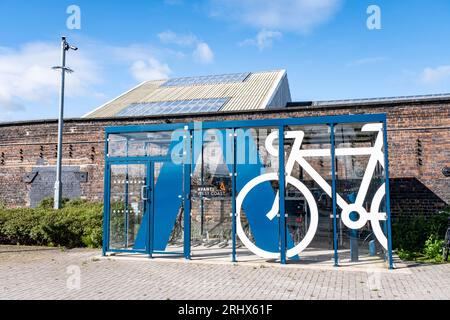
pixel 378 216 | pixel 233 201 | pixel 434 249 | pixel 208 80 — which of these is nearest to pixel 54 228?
pixel 233 201

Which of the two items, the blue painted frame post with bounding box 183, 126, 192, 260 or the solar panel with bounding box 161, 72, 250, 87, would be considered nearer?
the blue painted frame post with bounding box 183, 126, 192, 260

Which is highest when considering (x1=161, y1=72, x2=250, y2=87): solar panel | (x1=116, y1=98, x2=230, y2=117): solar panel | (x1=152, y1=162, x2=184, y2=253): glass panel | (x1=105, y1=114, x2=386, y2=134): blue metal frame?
(x1=161, y1=72, x2=250, y2=87): solar panel

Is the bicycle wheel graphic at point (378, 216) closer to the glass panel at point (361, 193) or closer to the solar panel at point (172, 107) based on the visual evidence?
the glass panel at point (361, 193)

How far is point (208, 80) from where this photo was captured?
861 inches

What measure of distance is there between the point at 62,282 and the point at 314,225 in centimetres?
488

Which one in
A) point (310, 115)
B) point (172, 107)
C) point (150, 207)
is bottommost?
point (150, 207)

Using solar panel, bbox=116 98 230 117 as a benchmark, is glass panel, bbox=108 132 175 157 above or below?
below

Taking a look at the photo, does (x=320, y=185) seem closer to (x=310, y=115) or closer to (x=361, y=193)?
(x=361, y=193)

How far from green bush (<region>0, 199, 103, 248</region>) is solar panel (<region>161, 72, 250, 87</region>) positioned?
11.6 meters

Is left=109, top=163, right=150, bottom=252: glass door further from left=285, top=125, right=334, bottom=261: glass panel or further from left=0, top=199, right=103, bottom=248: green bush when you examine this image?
left=285, top=125, right=334, bottom=261: glass panel

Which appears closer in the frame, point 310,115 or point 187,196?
point 187,196

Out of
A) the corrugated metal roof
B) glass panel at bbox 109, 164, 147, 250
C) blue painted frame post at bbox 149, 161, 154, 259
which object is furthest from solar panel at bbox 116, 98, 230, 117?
blue painted frame post at bbox 149, 161, 154, 259

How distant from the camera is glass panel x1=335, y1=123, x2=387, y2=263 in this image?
27.1ft

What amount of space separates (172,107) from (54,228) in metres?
6.99
